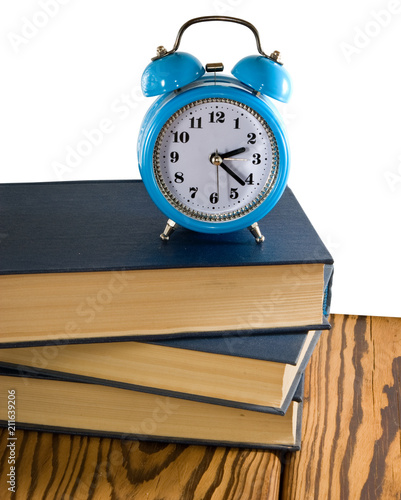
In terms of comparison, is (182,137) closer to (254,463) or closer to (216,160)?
(216,160)

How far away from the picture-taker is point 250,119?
1.04 m

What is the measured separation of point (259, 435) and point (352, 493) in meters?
0.18

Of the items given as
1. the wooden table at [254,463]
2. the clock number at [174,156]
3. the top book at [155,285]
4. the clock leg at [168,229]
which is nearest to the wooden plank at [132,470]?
the wooden table at [254,463]

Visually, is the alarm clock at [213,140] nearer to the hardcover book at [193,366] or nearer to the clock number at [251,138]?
the clock number at [251,138]

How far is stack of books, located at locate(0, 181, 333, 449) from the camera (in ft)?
3.43

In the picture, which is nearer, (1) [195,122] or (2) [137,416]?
(1) [195,122]

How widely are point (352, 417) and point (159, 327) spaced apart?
0.37 metres

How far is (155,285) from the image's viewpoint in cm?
105

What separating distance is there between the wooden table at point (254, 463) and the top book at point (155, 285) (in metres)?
0.19

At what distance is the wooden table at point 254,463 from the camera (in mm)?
1029

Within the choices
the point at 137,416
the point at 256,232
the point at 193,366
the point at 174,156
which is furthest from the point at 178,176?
the point at 137,416

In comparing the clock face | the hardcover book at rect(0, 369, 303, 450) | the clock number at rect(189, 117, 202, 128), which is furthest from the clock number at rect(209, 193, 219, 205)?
the hardcover book at rect(0, 369, 303, 450)

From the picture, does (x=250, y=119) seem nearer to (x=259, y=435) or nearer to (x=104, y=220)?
(x=104, y=220)

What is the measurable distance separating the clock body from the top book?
56mm
